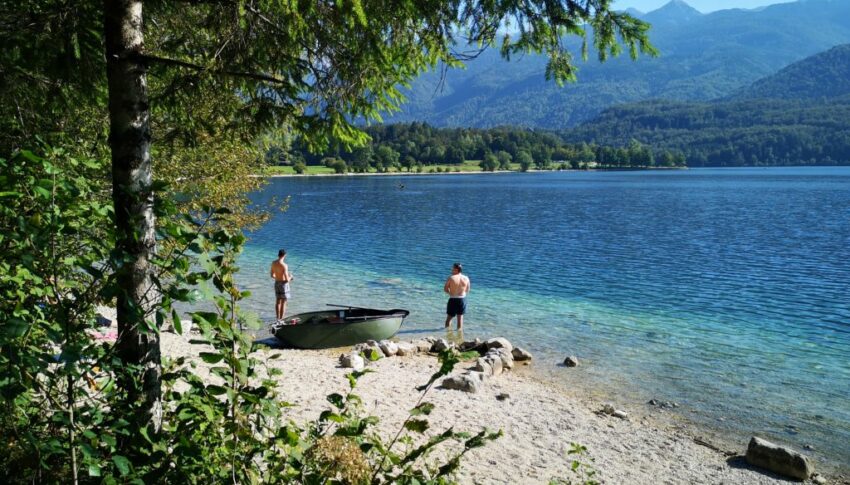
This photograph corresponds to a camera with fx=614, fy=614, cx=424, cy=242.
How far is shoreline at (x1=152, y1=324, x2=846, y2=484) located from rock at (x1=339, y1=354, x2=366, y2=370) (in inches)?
10.3

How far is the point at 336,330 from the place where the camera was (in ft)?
56.2

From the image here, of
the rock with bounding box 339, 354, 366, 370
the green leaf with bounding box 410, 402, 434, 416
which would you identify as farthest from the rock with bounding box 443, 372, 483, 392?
the green leaf with bounding box 410, 402, 434, 416

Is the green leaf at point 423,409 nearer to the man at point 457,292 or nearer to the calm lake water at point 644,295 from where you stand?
the calm lake water at point 644,295

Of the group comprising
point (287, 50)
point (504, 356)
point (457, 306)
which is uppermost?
point (287, 50)

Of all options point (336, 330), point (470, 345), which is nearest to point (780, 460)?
point (470, 345)

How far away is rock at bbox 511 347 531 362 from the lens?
16.5 meters

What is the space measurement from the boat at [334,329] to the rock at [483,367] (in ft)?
12.3

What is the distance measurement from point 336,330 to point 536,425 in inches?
285

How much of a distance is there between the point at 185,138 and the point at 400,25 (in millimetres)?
2438

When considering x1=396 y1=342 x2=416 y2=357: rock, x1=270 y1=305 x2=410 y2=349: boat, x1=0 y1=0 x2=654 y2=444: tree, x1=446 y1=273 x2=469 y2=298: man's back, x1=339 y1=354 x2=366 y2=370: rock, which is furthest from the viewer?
x1=446 y1=273 x2=469 y2=298: man's back

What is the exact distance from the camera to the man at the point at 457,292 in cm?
1883

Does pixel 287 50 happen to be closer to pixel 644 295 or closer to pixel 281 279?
pixel 281 279

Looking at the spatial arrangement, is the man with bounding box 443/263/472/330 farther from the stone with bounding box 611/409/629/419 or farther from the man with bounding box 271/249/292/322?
the stone with bounding box 611/409/629/419

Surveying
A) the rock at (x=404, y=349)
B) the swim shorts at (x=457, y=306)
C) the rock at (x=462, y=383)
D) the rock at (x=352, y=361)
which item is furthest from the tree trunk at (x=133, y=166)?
the swim shorts at (x=457, y=306)
